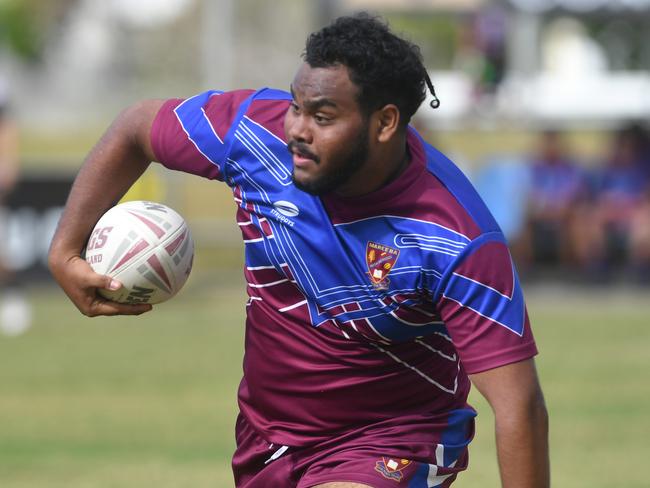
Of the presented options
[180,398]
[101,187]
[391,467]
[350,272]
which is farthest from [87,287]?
[180,398]

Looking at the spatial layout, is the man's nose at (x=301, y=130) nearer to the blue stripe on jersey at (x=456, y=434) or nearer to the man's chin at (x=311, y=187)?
the man's chin at (x=311, y=187)

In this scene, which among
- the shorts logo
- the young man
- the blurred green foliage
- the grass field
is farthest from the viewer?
the blurred green foliage

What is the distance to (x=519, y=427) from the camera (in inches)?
156

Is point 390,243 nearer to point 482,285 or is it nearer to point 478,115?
point 482,285

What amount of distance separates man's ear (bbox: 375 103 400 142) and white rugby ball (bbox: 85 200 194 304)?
3.66ft

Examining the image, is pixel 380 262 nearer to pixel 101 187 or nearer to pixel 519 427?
pixel 519 427

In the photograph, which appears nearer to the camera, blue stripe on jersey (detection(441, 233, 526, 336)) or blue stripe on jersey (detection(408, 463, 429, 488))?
blue stripe on jersey (detection(441, 233, 526, 336))

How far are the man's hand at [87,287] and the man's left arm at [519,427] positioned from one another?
1471 millimetres

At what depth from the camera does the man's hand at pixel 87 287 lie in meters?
4.68

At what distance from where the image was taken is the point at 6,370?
10.9 metres

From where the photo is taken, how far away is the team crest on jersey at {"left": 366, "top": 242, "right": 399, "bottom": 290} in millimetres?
4270

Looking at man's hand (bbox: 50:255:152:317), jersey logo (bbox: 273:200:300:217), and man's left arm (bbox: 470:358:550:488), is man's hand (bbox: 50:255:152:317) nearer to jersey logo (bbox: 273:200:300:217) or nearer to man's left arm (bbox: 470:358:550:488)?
jersey logo (bbox: 273:200:300:217)

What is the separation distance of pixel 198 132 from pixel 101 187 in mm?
505

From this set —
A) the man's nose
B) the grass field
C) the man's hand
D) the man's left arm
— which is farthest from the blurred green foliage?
the man's left arm
